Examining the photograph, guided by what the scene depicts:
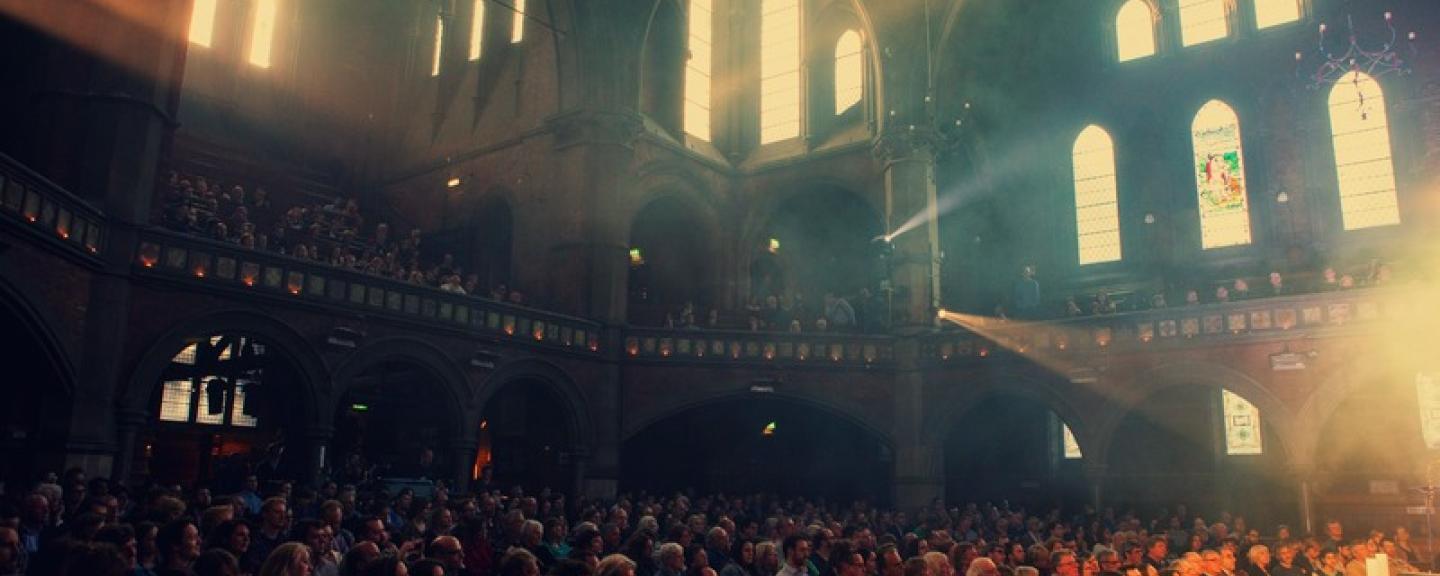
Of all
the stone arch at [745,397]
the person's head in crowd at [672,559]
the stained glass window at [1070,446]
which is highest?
the stone arch at [745,397]

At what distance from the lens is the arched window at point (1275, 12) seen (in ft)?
87.5

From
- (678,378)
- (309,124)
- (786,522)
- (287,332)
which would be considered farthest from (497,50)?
(786,522)

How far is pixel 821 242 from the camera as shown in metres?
30.8

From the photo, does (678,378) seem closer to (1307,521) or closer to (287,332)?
(287,332)

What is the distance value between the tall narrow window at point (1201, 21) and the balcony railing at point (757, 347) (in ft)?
39.6

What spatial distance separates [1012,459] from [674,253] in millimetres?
10669

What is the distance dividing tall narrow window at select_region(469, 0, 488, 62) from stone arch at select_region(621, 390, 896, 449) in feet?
41.0

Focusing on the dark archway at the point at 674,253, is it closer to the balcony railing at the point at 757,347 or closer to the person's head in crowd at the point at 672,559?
the balcony railing at the point at 757,347

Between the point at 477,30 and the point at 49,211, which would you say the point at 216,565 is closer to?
the point at 49,211

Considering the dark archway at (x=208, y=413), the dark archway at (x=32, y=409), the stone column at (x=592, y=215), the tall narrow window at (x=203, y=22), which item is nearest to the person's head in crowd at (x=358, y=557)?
the dark archway at (x=32, y=409)

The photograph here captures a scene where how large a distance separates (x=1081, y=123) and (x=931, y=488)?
11.8 metres

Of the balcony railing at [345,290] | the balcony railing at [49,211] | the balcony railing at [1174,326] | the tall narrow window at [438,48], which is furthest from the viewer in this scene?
the tall narrow window at [438,48]

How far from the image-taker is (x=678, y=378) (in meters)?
24.6

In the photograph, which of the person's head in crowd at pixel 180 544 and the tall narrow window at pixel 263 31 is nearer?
the person's head in crowd at pixel 180 544
